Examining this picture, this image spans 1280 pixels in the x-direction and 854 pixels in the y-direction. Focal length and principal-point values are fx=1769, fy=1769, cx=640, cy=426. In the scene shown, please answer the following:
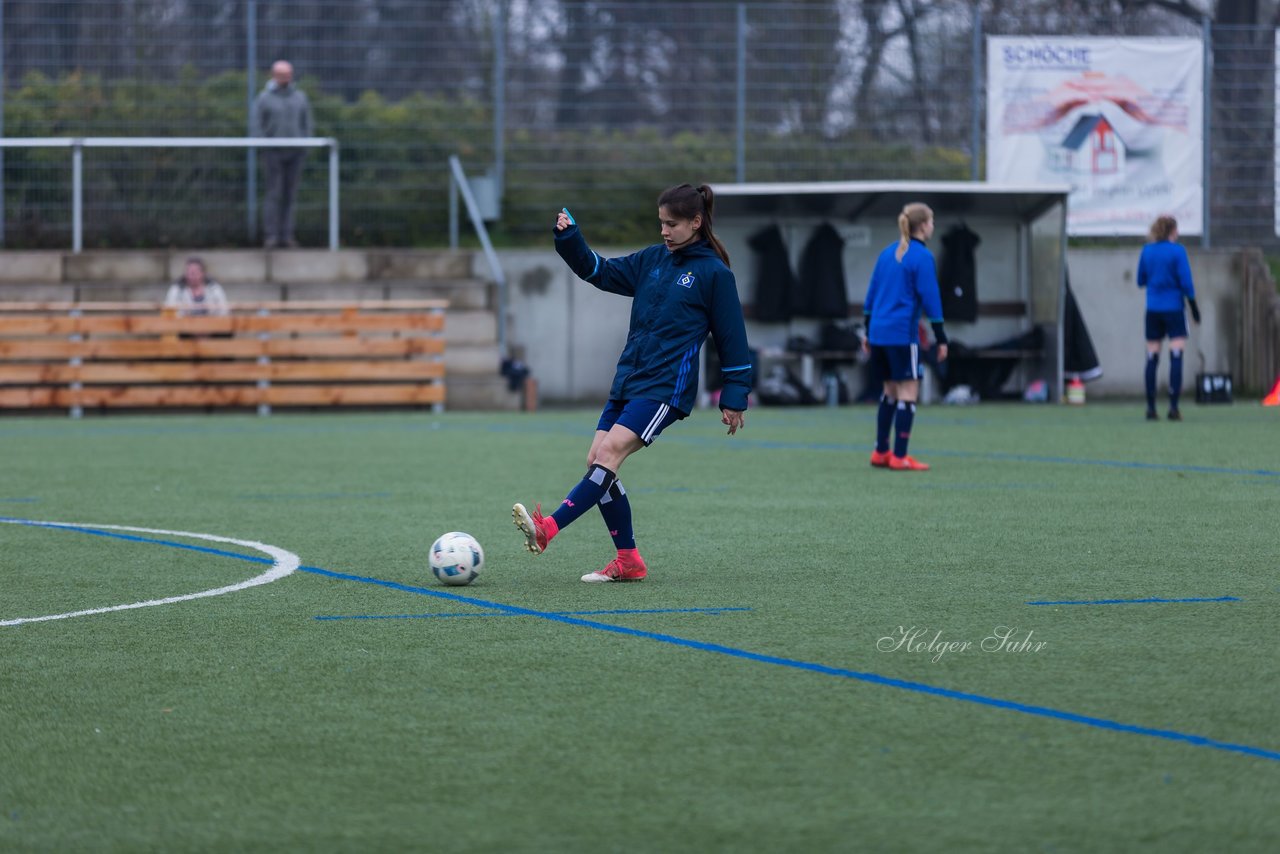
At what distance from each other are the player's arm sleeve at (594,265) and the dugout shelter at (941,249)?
602 inches

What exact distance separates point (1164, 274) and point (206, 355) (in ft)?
36.4

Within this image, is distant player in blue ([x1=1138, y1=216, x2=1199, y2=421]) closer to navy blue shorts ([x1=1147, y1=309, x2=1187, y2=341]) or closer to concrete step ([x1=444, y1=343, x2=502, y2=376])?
navy blue shorts ([x1=1147, y1=309, x2=1187, y2=341])

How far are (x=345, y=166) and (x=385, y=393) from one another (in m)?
4.07

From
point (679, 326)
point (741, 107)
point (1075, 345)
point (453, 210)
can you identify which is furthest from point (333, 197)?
point (679, 326)

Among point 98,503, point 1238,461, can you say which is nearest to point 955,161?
point 1238,461

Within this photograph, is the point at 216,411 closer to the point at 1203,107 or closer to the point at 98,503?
the point at 98,503

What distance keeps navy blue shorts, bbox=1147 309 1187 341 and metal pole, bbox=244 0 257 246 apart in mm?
11887

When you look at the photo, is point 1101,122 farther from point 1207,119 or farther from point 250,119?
point 250,119

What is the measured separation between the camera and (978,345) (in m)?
23.8

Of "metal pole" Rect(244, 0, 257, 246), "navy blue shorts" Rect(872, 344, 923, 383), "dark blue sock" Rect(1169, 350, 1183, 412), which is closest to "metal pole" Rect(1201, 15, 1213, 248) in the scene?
"dark blue sock" Rect(1169, 350, 1183, 412)

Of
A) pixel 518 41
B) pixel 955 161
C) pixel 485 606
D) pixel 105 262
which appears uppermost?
pixel 518 41

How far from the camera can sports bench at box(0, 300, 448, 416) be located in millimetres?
21172

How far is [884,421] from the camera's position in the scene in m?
12.4

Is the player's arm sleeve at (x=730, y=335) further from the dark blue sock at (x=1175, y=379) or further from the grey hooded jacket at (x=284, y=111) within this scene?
the grey hooded jacket at (x=284, y=111)
